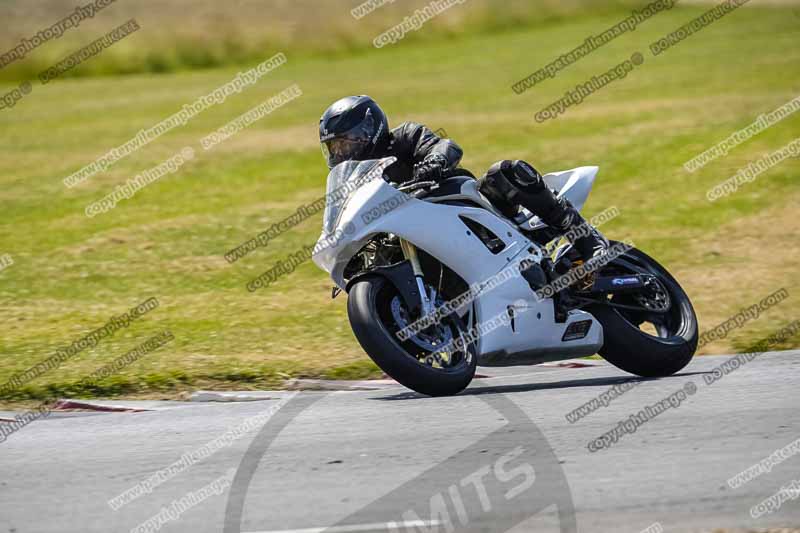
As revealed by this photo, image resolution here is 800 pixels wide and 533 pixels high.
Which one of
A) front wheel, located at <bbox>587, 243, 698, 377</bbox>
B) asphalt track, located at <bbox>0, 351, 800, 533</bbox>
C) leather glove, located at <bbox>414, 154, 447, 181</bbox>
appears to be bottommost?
front wheel, located at <bbox>587, 243, 698, 377</bbox>

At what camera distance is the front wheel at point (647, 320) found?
7879 mm

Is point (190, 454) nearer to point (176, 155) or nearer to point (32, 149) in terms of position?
point (176, 155)

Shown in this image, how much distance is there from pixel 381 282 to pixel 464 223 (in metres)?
0.75

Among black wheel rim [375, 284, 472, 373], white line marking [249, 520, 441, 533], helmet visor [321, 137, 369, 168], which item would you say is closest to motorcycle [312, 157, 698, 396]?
black wheel rim [375, 284, 472, 373]

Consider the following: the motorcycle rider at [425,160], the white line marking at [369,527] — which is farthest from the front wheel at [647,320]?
the white line marking at [369,527]

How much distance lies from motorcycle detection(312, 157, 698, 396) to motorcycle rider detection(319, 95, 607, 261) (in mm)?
102

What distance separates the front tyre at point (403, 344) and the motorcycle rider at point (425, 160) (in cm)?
88

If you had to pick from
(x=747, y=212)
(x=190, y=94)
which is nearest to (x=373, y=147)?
(x=747, y=212)

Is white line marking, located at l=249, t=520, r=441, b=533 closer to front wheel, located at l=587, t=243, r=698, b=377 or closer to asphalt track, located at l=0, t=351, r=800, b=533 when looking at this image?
asphalt track, located at l=0, t=351, r=800, b=533

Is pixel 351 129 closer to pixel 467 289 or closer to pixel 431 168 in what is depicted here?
pixel 431 168

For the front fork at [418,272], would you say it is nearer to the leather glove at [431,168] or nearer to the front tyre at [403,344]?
the front tyre at [403,344]

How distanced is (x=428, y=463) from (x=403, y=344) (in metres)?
1.48

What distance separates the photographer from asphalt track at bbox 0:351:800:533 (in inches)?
196

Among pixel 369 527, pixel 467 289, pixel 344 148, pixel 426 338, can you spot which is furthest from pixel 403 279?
pixel 369 527
